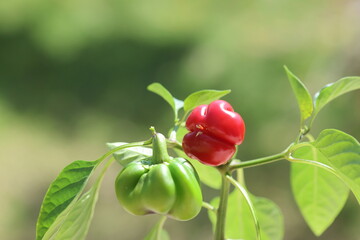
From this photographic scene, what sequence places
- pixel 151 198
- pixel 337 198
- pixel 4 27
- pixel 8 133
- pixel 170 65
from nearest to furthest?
pixel 151 198 < pixel 337 198 < pixel 8 133 < pixel 170 65 < pixel 4 27

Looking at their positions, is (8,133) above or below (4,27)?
below

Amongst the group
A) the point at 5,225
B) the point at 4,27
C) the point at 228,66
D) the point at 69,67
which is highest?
the point at 4,27

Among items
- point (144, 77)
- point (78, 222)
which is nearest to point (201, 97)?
point (78, 222)

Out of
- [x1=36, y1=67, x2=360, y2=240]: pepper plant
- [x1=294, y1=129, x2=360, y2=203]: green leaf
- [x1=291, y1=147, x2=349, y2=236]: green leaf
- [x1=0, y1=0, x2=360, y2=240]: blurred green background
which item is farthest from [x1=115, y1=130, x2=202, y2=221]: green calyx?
[x1=0, y1=0, x2=360, y2=240]: blurred green background

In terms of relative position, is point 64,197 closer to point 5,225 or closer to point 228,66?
point 5,225

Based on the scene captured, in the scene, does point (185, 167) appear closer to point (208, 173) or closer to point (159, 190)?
point (159, 190)

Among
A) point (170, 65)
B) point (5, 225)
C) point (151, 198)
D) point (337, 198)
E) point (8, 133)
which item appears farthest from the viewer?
point (170, 65)

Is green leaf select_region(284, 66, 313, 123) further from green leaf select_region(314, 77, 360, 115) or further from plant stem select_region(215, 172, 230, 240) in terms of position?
plant stem select_region(215, 172, 230, 240)

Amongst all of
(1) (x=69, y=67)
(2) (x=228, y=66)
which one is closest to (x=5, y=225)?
(1) (x=69, y=67)
